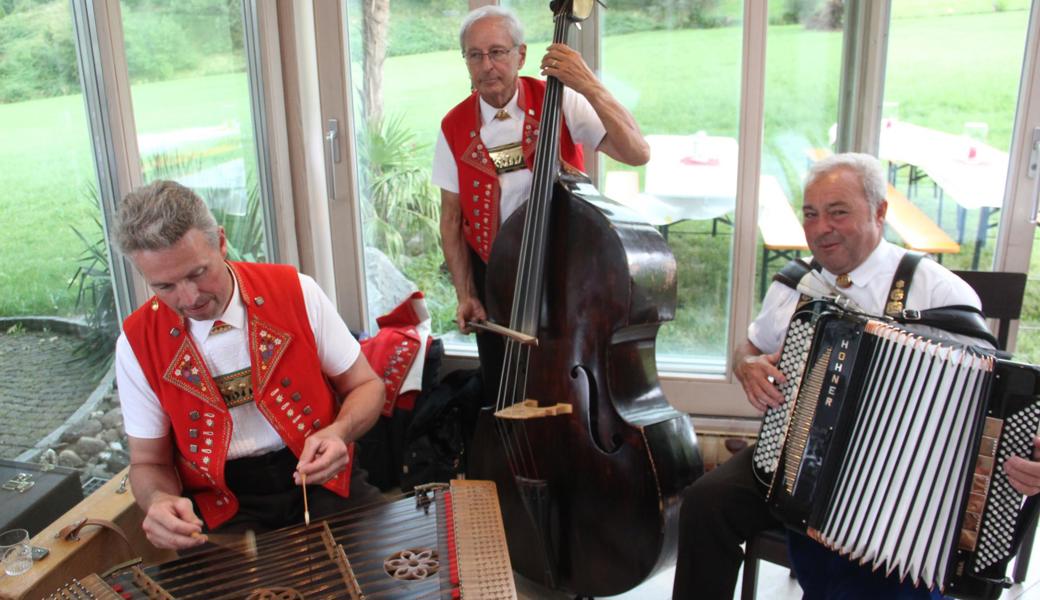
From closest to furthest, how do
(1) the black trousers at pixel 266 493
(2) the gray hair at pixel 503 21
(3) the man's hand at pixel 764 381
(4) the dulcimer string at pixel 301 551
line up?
(4) the dulcimer string at pixel 301 551 → (3) the man's hand at pixel 764 381 → (1) the black trousers at pixel 266 493 → (2) the gray hair at pixel 503 21

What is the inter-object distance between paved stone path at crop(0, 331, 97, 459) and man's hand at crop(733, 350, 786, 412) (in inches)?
73.4

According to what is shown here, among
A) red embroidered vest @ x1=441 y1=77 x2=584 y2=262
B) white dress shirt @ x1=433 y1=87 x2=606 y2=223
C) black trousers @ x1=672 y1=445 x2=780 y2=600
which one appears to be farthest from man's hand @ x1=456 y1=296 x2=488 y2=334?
black trousers @ x1=672 y1=445 x2=780 y2=600

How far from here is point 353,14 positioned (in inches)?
→ 121

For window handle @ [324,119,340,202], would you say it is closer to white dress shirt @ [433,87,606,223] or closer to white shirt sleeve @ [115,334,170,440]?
white dress shirt @ [433,87,606,223]

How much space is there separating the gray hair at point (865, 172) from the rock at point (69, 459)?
2.12 metres

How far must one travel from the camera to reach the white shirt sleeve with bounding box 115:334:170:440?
1668mm

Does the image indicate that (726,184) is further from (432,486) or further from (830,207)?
(432,486)

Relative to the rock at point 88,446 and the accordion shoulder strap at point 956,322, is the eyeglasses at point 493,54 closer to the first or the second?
the accordion shoulder strap at point 956,322

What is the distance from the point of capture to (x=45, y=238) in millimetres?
2217

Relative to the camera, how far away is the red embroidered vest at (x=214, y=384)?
5.45ft

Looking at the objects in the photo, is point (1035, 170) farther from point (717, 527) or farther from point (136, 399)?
point (136, 399)

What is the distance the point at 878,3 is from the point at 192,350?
2377mm

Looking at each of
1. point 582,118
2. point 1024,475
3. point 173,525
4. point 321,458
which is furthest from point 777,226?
point 173,525

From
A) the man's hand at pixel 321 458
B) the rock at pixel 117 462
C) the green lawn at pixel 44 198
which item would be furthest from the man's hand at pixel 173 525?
the rock at pixel 117 462
